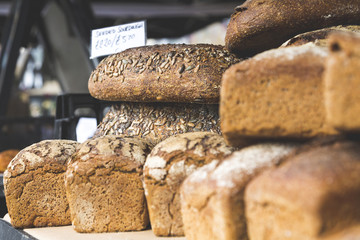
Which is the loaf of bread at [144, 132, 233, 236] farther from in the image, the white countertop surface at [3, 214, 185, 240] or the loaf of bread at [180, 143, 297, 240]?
the loaf of bread at [180, 143, 297, 240]

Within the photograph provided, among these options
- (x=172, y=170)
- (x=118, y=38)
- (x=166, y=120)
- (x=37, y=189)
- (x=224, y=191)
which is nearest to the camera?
(x=224, y=191)

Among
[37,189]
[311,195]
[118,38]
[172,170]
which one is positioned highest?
[118,38]

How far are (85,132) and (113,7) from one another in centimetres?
398

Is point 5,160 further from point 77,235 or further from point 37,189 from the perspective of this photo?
point 77,235

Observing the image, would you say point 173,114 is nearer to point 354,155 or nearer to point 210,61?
point 210,61

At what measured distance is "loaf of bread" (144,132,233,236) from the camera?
1.18 metres

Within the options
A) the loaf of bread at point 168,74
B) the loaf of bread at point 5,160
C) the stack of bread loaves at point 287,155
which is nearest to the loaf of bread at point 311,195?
the stack of bread loaves at point 287,155

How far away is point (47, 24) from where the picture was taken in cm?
467

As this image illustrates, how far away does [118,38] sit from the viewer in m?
1.95

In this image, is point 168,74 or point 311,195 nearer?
point 311,195

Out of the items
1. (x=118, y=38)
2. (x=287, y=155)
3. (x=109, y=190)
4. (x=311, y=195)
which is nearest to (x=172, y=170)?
(x=109, y=190)

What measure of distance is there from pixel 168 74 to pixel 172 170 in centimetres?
43

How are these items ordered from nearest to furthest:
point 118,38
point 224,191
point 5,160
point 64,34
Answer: point 224,191 < point 118,38 < point 5,160 < point 64,34

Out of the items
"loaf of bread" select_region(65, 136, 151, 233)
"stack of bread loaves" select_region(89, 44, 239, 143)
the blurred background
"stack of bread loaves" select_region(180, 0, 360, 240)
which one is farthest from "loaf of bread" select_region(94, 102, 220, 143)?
the blurred background
